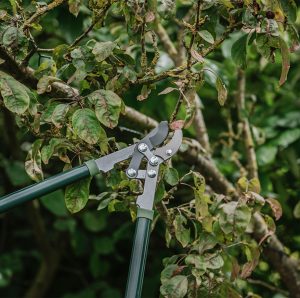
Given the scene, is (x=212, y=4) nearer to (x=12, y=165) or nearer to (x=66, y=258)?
(x=12, y=165)

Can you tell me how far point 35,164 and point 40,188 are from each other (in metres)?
0.11

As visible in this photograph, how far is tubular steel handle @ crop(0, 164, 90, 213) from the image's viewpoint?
0.86m

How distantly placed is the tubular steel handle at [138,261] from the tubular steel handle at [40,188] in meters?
0.10

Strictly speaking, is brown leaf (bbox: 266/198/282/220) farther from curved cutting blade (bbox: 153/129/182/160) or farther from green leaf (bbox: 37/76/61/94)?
green leaf (bbox: 37/76/61/94)

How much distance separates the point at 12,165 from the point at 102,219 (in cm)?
35

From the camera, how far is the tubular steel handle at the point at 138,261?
839 mm

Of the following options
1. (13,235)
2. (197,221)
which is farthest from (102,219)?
(197,221)

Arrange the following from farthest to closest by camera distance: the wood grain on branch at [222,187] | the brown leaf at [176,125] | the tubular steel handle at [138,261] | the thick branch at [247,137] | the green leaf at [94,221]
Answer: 1. the green leaf at [94,221]
2. the thick branch at [247,137]
3. the wood grain on branch at [222,187]
4. the brown leaf at [176,125]
5. the tubular steel handle at [138,261]

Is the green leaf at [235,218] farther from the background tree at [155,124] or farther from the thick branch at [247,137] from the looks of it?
the thick branch at [247,137]

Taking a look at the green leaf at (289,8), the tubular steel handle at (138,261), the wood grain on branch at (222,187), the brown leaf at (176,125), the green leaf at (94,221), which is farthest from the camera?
the green leaf at (94,221)

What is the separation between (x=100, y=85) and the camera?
995 millimetres

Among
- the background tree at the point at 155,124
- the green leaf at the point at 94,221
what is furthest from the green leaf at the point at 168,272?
the green leaf at the point at 94,221

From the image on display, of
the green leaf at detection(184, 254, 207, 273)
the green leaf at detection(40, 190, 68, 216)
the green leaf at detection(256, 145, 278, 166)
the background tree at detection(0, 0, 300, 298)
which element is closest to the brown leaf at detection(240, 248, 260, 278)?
the background tree at detection(0, 0, 300, 298)

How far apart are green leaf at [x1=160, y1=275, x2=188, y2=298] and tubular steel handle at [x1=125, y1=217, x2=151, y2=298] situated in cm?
15
